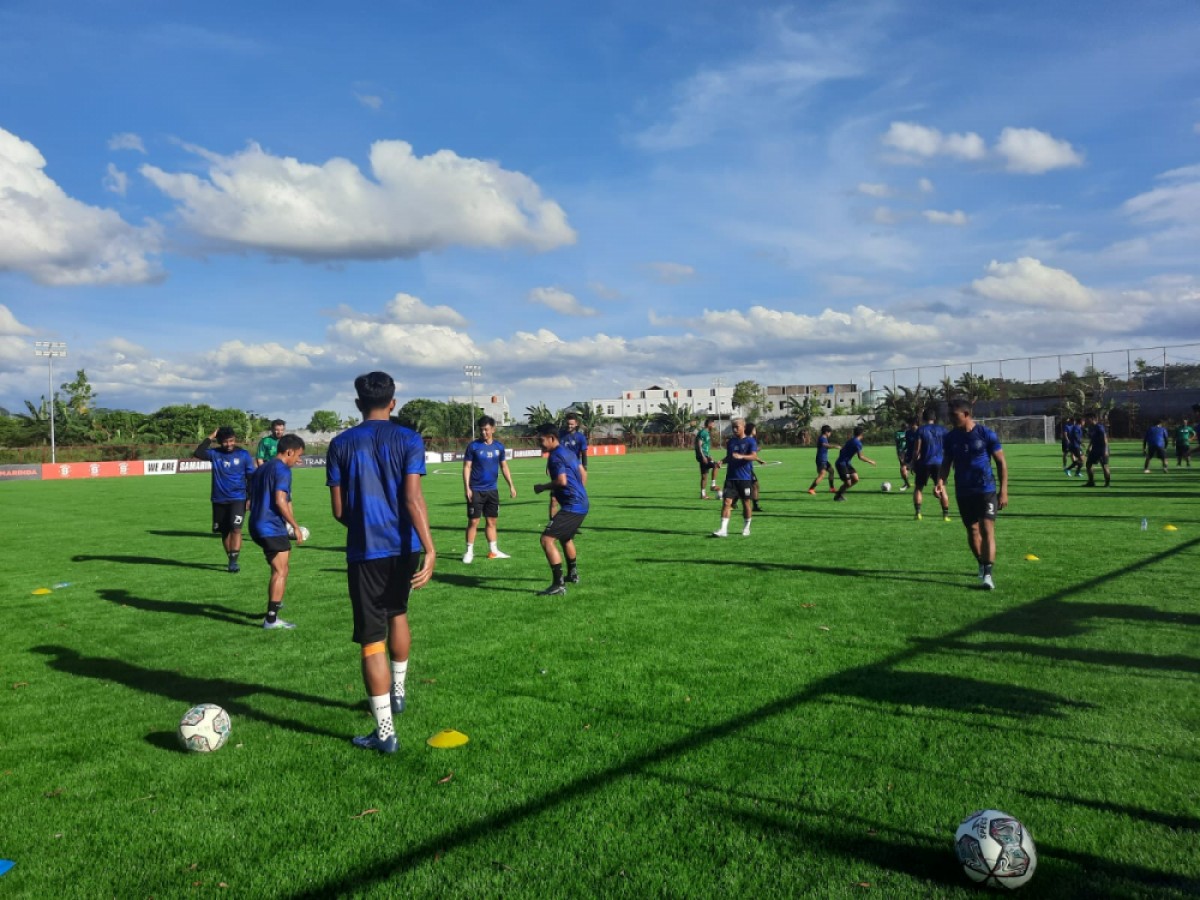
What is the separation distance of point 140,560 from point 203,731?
10589 millimetres

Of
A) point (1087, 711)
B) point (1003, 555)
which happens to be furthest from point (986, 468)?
point (1087, 711)

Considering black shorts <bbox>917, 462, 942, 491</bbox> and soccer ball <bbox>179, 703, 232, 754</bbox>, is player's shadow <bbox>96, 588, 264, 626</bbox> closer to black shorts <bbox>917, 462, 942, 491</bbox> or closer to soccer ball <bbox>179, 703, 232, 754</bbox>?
soccer ball <bbox>179, 703, 232, 754</bbox>

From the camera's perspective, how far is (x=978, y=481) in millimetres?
9211

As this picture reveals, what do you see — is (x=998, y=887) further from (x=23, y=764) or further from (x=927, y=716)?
(x=23, y=764)

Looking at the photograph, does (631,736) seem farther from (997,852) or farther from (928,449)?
(928,449)

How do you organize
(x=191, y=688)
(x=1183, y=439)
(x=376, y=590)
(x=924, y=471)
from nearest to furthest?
(x=376, y=590) → (x=191, y=688) → (x=924, y=471) → (x=1183, y=439)

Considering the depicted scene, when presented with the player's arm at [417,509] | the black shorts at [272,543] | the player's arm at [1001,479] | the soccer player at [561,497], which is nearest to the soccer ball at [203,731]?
the player's arm at [417,509]

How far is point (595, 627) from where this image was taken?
7848 millimetres

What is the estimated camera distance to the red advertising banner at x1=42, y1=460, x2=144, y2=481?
50469 millimetres

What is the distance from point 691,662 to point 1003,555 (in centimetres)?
728

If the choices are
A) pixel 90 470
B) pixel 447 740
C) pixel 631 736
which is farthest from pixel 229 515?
pixel 90 470

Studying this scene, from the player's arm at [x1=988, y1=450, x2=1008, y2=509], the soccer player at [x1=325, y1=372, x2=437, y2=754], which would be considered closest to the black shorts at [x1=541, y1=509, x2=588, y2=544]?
the soccer player at [x1=325, y1=372, x2=437, y2=754]

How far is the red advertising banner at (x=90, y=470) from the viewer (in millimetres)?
50469

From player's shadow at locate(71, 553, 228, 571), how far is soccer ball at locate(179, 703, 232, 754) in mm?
8557
